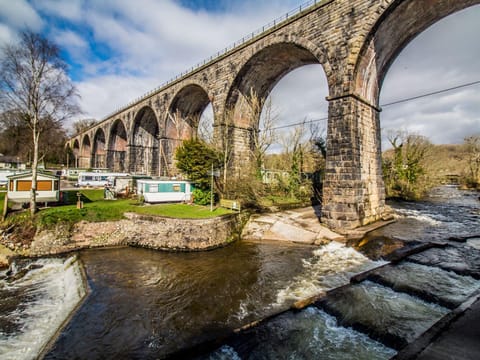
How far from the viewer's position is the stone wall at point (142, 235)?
419 inches

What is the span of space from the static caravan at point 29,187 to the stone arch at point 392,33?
57.3ft

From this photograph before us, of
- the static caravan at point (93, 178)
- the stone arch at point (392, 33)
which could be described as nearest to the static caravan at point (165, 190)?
the stone arch at point (392, 33)

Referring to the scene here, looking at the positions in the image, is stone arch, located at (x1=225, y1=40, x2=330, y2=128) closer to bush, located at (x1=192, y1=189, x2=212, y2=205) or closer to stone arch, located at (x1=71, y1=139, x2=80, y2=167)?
bush, located at (x1=192, y1=189, x2=212, y2=205)

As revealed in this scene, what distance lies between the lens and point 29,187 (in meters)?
13.2

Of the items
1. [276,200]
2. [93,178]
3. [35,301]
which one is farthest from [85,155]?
[35,301]

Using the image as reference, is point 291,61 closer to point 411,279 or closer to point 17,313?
point 411,279

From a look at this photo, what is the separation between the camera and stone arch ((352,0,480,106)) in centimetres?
1109

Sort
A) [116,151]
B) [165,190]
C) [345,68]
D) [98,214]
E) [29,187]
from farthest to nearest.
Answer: [116,151] < [165,190] < [29,187] < [98,214] < [345,68]

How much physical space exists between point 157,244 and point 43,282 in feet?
13.6

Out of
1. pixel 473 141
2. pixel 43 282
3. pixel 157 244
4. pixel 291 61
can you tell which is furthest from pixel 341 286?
pixel 473 141

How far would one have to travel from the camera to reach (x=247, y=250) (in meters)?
10.7

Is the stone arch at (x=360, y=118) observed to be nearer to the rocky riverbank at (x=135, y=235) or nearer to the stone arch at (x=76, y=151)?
the rocky riverbank at (x=135, y=235)

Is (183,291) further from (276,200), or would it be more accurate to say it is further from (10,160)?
(10,160)

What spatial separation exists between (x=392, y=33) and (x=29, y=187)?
21143mm
